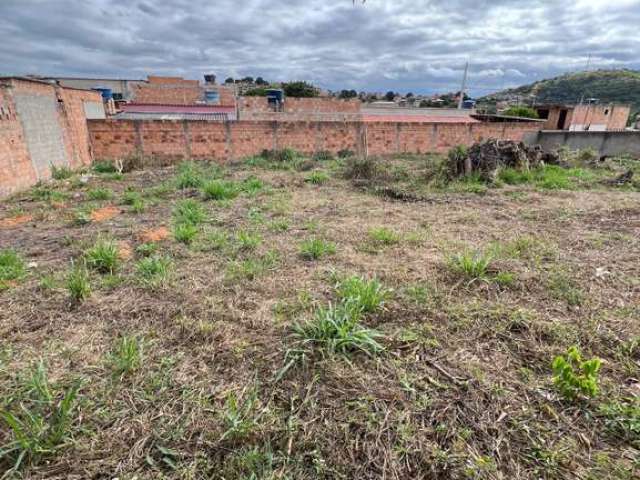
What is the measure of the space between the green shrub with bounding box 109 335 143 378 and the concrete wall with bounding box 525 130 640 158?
1543 cm

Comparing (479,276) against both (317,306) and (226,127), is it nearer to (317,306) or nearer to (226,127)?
(317,306)

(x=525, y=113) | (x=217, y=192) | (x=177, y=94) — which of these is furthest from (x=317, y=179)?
(x=525, y=113)

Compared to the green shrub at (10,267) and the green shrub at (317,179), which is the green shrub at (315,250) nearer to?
the green shrub at (10,267)

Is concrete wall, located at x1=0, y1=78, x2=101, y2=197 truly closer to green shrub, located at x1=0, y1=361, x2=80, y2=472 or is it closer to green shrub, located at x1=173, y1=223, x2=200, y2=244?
green shrub, located at x1=173, y1=223, x2=200, y2=244

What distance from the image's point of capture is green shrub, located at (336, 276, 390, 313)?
2.57m

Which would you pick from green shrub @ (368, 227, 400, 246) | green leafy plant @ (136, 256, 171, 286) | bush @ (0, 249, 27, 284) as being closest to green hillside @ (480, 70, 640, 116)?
green shrub @ (368, 227, 400, 246)

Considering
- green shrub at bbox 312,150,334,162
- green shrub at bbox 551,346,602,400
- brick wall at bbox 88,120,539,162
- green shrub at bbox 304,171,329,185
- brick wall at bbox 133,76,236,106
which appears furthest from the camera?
brick wall at bbox 133,76,236,106

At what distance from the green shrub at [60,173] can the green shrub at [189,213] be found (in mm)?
3804

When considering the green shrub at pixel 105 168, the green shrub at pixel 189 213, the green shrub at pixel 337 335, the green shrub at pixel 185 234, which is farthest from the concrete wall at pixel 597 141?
the green shrub at pixel 105 168

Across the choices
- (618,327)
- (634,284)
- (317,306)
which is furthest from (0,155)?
(634,284)

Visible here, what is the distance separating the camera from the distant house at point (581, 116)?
23.9 m

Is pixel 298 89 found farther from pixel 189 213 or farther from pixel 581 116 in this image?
pixel 189 213

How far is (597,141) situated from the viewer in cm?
1363

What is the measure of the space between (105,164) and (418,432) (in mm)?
10451
